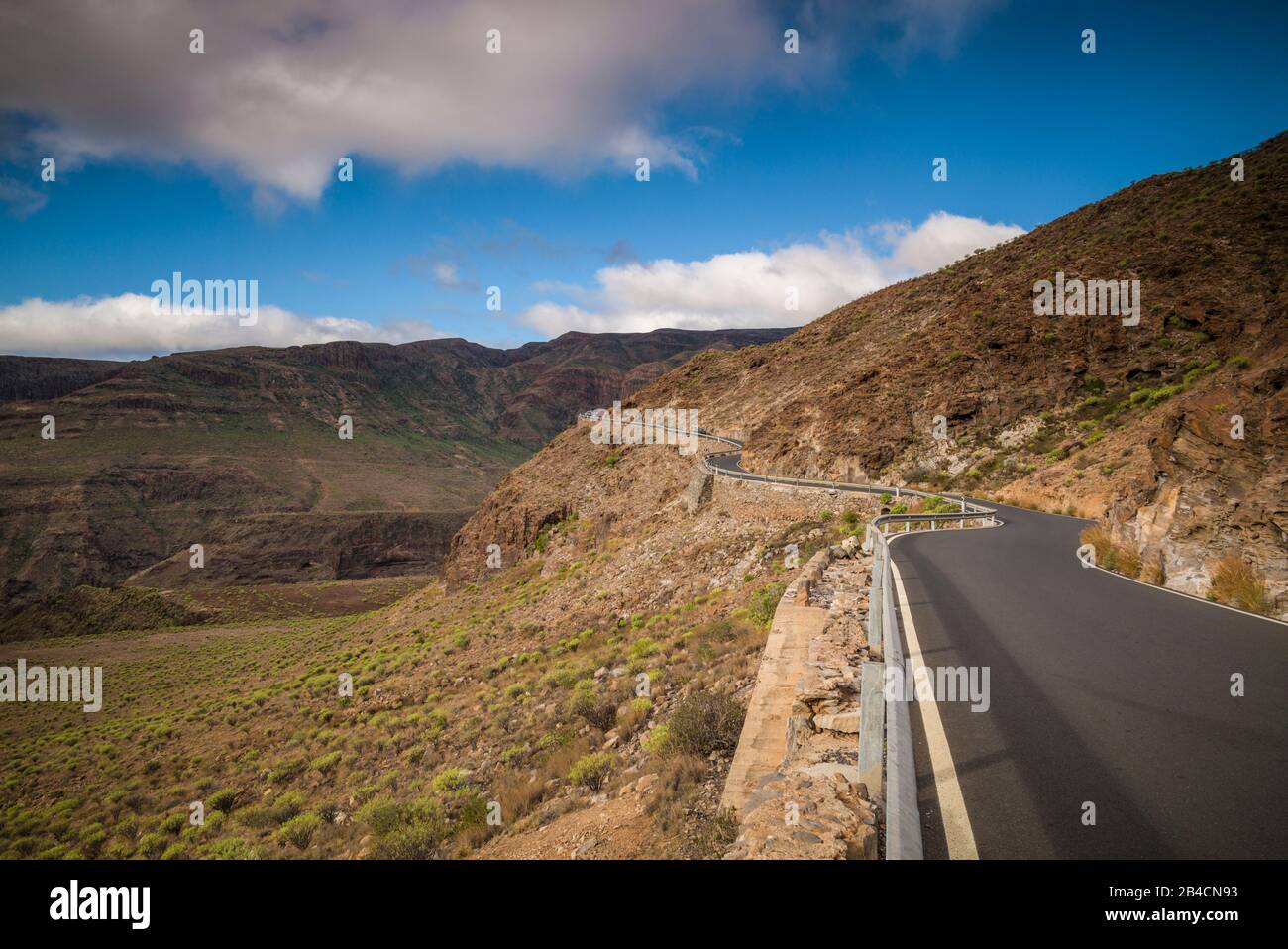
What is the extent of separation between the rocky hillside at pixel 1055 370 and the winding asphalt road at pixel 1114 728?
4177mm

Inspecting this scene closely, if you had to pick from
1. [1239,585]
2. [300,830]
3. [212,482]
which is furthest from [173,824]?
[212,482]

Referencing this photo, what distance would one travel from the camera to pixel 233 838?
492 inches

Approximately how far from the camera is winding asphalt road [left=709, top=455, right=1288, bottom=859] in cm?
322

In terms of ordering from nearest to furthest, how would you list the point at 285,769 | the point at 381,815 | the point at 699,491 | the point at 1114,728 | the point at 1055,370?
the point at 1114,728
the point at 381,815
the point at 285,769
the point at 699,491
the point at 1055,370

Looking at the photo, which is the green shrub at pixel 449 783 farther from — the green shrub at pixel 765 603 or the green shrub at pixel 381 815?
the green shrub at pixel 765 603

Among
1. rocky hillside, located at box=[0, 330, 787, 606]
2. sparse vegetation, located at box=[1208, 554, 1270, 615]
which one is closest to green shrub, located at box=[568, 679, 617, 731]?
sparse vegetation, located at box=[1208, 554, 1270, 615]

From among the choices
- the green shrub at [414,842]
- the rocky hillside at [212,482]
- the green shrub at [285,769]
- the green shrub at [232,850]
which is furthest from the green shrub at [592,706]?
the rocky hillside at [212,482]

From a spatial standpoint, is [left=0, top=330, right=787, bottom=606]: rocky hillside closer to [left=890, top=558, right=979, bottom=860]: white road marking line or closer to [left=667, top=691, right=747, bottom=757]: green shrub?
[left=667, top=691, right=747, bottom=757]: green shrub

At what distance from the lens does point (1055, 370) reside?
32625mm

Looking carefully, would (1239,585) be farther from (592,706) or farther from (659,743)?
(592,706)

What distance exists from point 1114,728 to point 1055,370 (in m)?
35.3

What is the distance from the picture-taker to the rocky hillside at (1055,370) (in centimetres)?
2458
